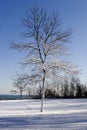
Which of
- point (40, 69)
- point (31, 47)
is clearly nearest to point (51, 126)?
point (40, 69)

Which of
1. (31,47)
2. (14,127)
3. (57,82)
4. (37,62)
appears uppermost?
(31,47)

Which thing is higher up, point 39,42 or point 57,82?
point 39,42

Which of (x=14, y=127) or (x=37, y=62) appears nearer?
(x=14, y=127)

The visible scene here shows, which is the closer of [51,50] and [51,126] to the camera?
[51,126]

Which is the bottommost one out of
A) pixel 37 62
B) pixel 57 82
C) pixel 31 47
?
pixel 57 82

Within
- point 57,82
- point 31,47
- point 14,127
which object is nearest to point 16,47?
point 31,47

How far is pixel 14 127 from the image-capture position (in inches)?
396

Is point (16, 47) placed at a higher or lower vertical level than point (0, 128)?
higher

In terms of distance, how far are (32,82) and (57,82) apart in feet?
6.94

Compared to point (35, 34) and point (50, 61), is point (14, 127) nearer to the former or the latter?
point (50, 61)

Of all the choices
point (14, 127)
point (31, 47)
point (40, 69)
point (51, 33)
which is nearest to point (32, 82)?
point (40, 69)

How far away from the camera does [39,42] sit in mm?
20062

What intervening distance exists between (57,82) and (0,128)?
10897mm

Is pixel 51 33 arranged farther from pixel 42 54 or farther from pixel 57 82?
pixel 57 82
